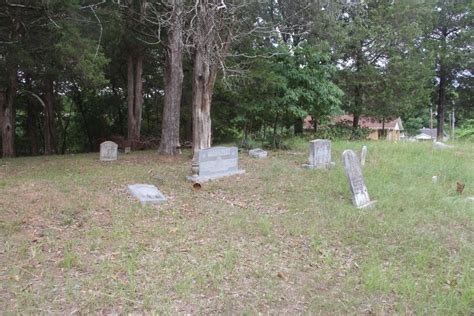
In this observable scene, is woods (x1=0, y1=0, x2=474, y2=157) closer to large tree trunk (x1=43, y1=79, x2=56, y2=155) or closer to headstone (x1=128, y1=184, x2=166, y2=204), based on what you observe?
large tree trunk (x1=43, y1=79, x2=56, y2=155)

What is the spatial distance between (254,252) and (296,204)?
2169mm

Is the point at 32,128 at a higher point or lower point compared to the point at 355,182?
higher

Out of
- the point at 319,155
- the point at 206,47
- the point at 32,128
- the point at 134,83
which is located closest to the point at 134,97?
the point at 134,83

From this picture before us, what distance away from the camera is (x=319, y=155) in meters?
9.84

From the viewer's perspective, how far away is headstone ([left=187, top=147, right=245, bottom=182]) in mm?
8516

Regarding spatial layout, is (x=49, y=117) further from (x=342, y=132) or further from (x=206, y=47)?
(x=342, y=132)

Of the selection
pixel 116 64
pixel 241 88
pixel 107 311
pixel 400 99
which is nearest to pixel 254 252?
pixel 107 311

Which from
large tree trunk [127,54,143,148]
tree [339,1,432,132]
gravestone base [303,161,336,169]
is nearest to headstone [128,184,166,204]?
gravestone base [303,161,336,169]

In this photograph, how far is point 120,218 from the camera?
5766 mm

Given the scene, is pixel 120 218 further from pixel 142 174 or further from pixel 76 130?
pixel 76 130

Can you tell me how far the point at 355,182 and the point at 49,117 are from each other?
1754cm

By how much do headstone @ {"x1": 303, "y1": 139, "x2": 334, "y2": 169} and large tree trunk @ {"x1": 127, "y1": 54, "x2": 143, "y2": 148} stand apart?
10.4 metres

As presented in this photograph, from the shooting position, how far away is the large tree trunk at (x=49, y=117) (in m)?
18.8

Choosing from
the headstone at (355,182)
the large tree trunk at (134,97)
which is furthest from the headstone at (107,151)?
the headstone at (355,182)
